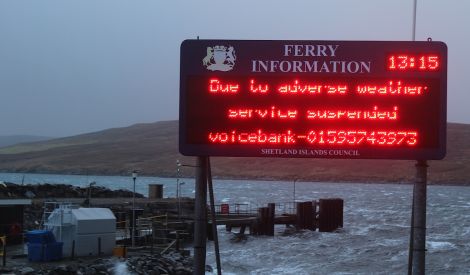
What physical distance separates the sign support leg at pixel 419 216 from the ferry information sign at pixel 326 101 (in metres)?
0.38

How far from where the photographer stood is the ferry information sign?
40.2 feet

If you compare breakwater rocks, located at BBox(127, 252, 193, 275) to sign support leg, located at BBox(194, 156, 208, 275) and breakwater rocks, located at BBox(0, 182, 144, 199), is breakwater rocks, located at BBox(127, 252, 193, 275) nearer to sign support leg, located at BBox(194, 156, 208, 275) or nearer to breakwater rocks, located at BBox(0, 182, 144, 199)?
sign support leg, located at BBox(194, 156, 208, 275)

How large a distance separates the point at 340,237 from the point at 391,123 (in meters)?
52.6

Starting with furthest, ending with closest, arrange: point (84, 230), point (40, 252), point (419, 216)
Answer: point (84, 230) < point (40, 252) < point (419, 216)

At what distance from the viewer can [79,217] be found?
29.5 metres

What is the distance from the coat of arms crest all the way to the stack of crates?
17.3 metres

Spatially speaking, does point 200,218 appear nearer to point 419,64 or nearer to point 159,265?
point 419,64

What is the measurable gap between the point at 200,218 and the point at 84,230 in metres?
17.5

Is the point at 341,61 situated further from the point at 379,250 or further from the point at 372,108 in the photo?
the point at 379,250

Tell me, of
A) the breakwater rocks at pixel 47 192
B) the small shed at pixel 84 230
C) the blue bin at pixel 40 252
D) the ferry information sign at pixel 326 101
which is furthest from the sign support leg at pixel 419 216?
the breakwater rocks at pixel 47 192

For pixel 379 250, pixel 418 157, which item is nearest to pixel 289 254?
pixel 379 250

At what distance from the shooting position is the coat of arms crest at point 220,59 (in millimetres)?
12633

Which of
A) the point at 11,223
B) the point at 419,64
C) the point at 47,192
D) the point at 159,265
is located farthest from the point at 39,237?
the point at 47,192

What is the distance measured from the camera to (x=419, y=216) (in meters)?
12.5
